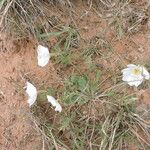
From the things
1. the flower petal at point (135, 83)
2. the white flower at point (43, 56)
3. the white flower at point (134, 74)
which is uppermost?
the white flower at point (43, 56)

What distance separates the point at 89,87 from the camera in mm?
2414

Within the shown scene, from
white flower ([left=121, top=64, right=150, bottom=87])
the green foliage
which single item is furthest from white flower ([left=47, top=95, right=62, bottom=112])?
white flower ([left=121, top=64, right=150, bottom=87])

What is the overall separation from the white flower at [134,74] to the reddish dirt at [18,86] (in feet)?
1.03

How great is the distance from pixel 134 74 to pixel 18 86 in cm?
54

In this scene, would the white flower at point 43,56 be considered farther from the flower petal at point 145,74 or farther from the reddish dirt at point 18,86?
the flower petal at point 145,74

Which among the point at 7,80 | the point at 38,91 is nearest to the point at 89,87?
the point at 38,91

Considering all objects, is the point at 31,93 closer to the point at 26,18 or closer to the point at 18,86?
the point at 18,86

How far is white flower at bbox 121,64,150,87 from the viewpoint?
2410 millimetres

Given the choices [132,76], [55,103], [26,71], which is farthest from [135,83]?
[26,71]

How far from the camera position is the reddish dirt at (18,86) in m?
2.37

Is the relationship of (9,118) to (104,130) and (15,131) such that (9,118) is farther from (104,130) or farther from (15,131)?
(104,130)

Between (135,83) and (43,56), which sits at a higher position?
(43,56)

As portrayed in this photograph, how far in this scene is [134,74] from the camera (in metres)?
2.43

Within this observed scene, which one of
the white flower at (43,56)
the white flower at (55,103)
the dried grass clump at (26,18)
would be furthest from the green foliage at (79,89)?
the dried grass clump at (26,18)
